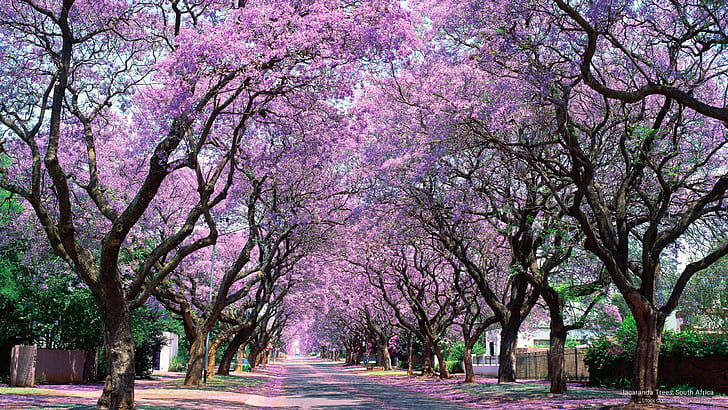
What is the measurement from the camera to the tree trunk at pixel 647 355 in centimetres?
1533

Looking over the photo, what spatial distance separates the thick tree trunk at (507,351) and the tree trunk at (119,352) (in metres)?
16.9

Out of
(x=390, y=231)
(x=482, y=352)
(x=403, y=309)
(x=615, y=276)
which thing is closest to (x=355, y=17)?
(x=615, y=276)

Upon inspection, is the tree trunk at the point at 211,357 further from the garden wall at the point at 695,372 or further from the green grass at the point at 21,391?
the garden wall at the point at 695,372

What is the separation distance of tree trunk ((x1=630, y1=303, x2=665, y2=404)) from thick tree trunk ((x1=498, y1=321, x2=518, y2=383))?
36.4 ft

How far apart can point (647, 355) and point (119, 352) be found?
12006 millimetres

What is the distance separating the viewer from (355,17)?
13023 millimetres

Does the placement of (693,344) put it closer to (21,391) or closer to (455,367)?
(21,391)

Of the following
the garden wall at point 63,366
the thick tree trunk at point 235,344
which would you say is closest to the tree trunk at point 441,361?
the thick tree trunk at point 235,344

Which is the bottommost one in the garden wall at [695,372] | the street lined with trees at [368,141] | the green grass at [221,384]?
the green grass at [221,384]

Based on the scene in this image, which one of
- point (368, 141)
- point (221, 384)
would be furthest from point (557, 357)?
point (221, 384)

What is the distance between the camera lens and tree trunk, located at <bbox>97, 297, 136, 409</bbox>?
13.8m

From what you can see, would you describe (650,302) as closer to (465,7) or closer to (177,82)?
(465,7)

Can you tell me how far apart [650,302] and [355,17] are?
9.78 meters

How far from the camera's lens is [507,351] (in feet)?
94.2
